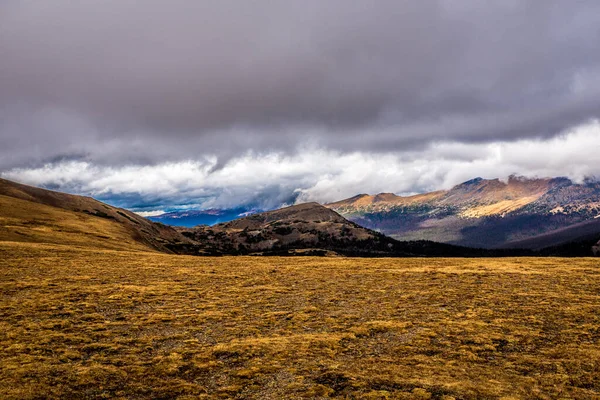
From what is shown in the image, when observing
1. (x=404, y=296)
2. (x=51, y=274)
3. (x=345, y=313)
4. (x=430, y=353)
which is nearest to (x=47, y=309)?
(x=51, y=274)

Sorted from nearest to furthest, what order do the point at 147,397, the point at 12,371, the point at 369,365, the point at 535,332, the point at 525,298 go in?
the point at 147,397 → the point at 12,371 → the point at 369,365 → the point at 535,332 → the point at 525,298

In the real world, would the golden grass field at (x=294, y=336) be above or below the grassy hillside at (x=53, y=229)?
below

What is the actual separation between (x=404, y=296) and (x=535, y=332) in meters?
12.3

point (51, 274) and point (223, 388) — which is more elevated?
point (51, 274)

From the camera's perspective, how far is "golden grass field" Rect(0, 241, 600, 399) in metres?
15.0

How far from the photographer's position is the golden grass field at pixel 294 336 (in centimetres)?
1504

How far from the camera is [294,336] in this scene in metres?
21.9

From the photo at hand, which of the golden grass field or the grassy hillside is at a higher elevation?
the grassy hillside

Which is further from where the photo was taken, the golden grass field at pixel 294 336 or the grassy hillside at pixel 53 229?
the grassy hillside at pixel 53 229

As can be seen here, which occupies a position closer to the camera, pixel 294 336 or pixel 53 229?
pixel 294 336

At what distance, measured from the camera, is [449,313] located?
27.2 meters

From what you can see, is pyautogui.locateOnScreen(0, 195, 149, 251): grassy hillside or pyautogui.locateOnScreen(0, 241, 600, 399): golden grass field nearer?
pyautogui.locateOnScreen(0, 241, 600, 399): golden grass field

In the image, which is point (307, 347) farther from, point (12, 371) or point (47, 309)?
point (47, 309)

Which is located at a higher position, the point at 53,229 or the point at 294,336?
the point at 53,229
